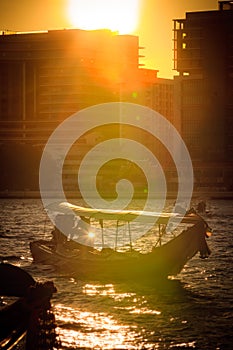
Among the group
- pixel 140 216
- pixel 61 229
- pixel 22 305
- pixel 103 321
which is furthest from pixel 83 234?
pixel 22 305

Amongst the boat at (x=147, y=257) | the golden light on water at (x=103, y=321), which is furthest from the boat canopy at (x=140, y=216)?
the golden light on water at (x=103, y=321)

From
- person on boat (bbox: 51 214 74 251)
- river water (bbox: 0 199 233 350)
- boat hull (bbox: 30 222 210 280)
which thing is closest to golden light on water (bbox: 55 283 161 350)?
river water (bbox: 0 199 233 350)

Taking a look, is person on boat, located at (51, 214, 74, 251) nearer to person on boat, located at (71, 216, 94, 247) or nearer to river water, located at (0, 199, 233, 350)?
person on boat, located at (71, 216, 94, 247)

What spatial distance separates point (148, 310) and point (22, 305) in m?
18.0

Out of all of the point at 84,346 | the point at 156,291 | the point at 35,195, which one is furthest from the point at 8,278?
the point at 35,195

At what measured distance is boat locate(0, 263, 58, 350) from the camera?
23.2 m

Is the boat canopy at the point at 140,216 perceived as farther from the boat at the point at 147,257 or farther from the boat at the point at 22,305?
the boat at the point at 22,305

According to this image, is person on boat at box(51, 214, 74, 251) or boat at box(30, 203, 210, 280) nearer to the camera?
boat at box(30, 203, 210, 280)

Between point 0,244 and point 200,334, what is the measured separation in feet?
132

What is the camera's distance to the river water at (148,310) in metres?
34.4

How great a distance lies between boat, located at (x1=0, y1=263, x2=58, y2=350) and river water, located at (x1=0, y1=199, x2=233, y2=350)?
8792 millimetres

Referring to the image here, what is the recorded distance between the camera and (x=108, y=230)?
9825 centimetres

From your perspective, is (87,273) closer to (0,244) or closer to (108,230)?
(0,244)

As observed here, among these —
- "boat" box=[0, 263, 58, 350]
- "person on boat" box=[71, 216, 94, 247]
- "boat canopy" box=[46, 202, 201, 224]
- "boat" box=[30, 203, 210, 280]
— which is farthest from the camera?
"person on boat" box=[71, 216, 94, 247]
